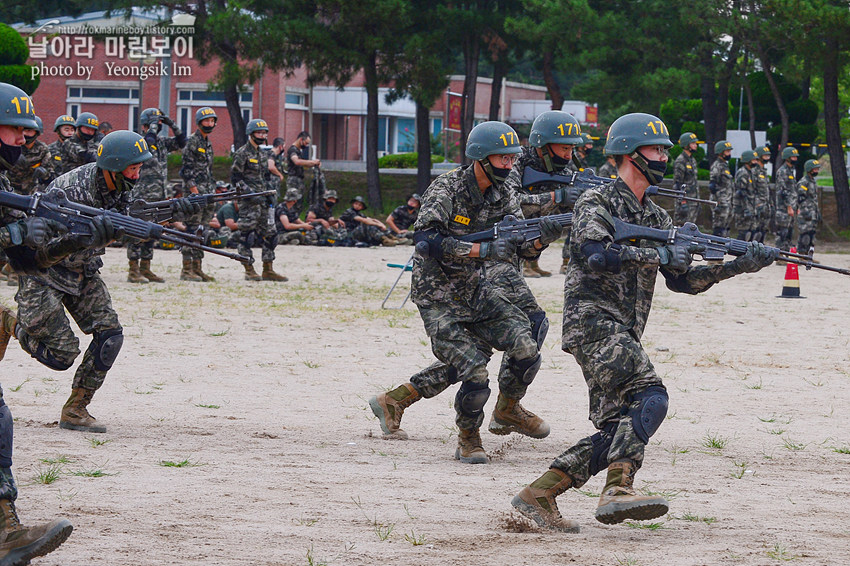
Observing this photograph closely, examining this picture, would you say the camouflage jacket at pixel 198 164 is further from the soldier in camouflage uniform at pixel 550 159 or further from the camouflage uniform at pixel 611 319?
the camouflage uniform at pixel 611 319

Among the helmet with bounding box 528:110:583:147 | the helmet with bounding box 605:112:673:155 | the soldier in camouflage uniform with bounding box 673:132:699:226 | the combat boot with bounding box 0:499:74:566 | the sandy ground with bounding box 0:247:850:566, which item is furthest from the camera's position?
the soldier in camouflage uniform with bounding box 673:132:699:226

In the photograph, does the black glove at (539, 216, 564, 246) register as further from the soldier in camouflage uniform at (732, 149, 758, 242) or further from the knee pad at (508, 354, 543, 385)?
the soldier in camouflage uniform at (732, 149, 758, 242)

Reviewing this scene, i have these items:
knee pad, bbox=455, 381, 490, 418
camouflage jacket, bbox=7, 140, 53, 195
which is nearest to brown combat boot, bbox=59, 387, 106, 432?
knee pad, bbox=455, 381, 490, 418

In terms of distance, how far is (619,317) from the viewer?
566cm

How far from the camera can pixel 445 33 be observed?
30234 millimetres

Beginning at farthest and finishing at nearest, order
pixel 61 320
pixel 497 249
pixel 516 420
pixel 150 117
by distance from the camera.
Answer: pixel 150 117
pixel 516 420
pixel 61 320
pixel 497 249

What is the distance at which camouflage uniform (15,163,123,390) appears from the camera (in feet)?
23.9

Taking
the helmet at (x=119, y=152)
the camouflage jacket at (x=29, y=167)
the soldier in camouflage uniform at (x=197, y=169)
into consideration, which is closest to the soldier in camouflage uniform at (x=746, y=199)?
the soldier in camouflage uniform at (x=197, y=169)

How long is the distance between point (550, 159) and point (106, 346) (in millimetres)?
3410

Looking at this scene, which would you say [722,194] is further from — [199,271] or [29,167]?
[29,167]

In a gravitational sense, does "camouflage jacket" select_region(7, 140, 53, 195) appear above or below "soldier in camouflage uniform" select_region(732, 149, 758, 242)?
above

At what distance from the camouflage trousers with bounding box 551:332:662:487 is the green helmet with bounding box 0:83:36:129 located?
2770 millimetres

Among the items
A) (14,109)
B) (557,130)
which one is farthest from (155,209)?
(14,109)

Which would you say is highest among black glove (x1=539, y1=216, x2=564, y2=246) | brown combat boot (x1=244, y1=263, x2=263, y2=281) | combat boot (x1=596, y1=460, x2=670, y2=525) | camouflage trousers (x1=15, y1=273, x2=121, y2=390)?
black glove (x1=539, y1=216, x2=564, y2=246)
